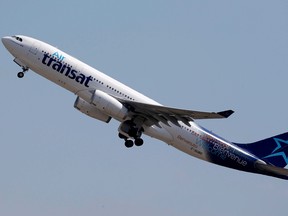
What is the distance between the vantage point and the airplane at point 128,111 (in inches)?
1820

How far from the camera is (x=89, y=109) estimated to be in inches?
1937

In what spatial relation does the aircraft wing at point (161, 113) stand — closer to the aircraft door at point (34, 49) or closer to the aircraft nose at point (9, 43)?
the aircraft door at point (34, 49)

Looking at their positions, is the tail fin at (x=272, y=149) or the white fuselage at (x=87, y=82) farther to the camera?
the tail fin at (x=272, y=149)

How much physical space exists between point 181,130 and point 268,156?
7.91 m

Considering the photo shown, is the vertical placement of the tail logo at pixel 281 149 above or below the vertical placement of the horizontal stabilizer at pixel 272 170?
above

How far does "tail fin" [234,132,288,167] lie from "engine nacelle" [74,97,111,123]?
34.5 feet

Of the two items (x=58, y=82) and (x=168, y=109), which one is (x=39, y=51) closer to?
(x=58, y=82)

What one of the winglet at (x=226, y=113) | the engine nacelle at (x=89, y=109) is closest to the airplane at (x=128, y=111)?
the engine nacelle at (x=89, y=109)

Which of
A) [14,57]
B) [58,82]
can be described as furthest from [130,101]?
[14,57]

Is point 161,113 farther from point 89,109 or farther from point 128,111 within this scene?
point 89,109

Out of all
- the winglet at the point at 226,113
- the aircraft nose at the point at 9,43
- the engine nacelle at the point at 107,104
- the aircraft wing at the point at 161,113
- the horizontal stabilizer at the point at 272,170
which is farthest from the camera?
the aircraft nose at the point at 9,43

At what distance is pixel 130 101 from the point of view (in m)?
46.6

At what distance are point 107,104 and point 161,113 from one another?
385 cm

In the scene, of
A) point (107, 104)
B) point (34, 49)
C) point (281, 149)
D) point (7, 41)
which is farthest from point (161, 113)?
point (7, 41)
